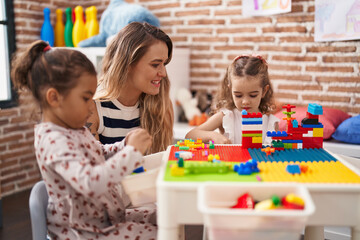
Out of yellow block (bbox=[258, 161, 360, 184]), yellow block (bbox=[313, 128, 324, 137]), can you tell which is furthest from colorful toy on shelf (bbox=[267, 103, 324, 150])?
yellow block (bbox=[258, 161, 360, 184])

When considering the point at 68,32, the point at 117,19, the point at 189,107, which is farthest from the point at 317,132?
the point at 68,32

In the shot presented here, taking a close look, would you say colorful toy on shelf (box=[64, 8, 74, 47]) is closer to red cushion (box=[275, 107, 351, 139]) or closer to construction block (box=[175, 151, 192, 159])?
red cushion (box=[275, 107, 351, 139])

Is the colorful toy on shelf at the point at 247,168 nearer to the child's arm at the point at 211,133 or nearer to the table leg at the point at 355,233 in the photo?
the table leg at the point at 355,233

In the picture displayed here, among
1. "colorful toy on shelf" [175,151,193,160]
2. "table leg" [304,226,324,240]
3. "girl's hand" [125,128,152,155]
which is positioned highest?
"girl's hand" [125,128,152,155]

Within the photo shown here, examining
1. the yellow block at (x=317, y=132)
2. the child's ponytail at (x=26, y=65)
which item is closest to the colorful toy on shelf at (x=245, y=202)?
the yellow block at (x=317, y=132)

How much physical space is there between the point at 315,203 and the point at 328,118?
1.56 meters

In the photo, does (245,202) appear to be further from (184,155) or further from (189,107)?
(189,107)

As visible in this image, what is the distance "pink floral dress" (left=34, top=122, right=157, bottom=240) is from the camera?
112cm

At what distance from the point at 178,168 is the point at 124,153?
16cm

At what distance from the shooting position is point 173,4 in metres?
3.37

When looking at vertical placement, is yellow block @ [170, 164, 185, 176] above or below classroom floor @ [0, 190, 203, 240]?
above

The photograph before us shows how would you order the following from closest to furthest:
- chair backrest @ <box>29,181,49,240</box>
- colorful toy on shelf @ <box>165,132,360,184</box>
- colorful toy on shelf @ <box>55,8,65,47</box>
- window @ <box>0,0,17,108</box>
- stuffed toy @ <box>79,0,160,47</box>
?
colorful toy on shelf @ <box>165,132,360,184</box>
chair backrest @ <box>29,181,49,240</box>
stuffed toy @ <box>79,0,160,47</box>
window @ <box>0,0,17,108</box>
colorful toy on shelf @ <box>55,8,65,47</box>

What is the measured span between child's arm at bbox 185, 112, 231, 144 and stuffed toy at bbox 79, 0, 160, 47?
1344mm

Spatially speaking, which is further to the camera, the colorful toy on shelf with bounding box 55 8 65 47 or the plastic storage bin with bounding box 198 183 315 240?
the colorful toy on shelf with bounding box 55 8 65 47
